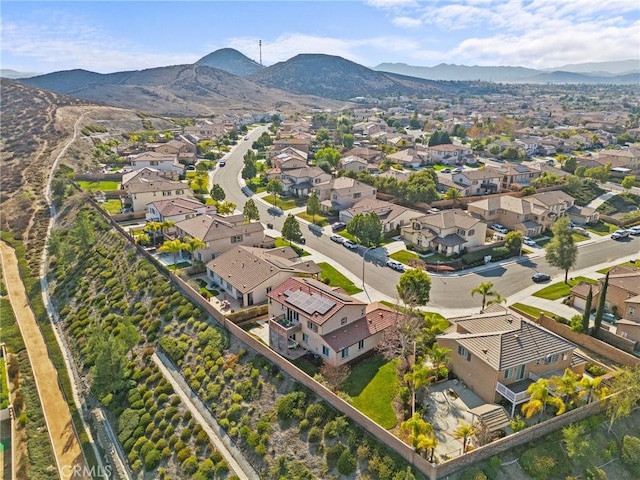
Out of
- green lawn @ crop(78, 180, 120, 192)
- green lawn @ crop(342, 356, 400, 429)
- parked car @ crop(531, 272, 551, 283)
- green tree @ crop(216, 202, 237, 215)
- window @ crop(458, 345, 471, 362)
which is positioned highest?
green lawn @ crop(78, 180, 120, 192)

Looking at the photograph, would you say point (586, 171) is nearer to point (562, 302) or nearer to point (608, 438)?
point (562, 302)

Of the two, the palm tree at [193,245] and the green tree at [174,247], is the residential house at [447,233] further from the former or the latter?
the green tree at [174,247]

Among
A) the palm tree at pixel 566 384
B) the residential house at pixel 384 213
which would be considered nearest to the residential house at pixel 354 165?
the residential house at pixel 384 213

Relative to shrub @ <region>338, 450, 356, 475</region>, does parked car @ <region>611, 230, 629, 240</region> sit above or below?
above

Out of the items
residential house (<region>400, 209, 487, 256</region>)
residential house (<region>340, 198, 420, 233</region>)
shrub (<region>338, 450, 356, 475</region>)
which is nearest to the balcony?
shrub (<region>338, 450, 356, 475</region>)

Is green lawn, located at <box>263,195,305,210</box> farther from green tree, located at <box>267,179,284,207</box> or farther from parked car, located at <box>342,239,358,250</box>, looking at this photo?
parked car, located at <box>342,239,358,250</box>

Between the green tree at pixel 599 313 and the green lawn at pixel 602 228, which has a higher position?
the green tree at pixel 599 313

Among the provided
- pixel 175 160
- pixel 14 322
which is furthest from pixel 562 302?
pixel 175 160

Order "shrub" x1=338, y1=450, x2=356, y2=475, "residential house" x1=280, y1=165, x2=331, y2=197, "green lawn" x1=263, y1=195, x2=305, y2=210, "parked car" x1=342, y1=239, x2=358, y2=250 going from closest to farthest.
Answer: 1. "shrub" x1=338, y1=450, x2=356, y2=475
2. "parked car" x1=342, y1=239, x2=358, y2=250
3. "green lawn" x1=263, y1=195, x2=305, y2=210
4. "residential house" x1=280, y1=165, x2=331, y2=197
